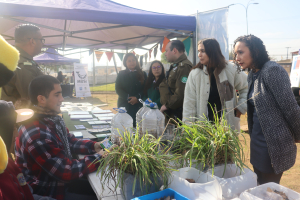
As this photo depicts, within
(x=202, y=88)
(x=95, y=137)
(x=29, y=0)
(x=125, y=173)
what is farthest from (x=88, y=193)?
(x=29, y=0)

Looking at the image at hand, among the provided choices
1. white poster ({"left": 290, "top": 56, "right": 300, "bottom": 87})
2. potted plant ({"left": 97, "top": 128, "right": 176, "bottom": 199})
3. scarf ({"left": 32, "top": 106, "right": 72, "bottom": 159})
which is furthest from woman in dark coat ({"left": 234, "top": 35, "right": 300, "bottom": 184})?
white poster ({"left": 290, "top": 56, "right": 300, "bottom": 87})

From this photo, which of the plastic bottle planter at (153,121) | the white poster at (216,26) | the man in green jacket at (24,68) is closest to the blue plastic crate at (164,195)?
the plastic bottle planter at (153,121)

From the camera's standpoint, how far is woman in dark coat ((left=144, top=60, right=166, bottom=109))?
11.8 ft

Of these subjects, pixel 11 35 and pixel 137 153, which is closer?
pixel 137 153

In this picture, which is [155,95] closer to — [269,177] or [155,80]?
[155,80]

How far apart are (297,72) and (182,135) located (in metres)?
5.15

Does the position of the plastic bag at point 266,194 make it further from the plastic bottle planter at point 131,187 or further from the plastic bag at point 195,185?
the plastic bottle planter at point 131,187

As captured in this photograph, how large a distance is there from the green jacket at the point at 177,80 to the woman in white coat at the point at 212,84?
0.52m

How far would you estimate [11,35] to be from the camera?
5.13 m

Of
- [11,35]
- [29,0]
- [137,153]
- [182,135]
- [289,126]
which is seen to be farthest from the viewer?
[11,35]

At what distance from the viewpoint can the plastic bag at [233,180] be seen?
1.07 meters

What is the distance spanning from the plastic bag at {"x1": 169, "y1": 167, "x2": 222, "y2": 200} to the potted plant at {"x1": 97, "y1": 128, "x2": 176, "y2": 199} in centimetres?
6

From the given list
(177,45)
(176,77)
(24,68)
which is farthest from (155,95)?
(24,68)

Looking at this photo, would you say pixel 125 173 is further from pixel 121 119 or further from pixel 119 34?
pixel 119 34
